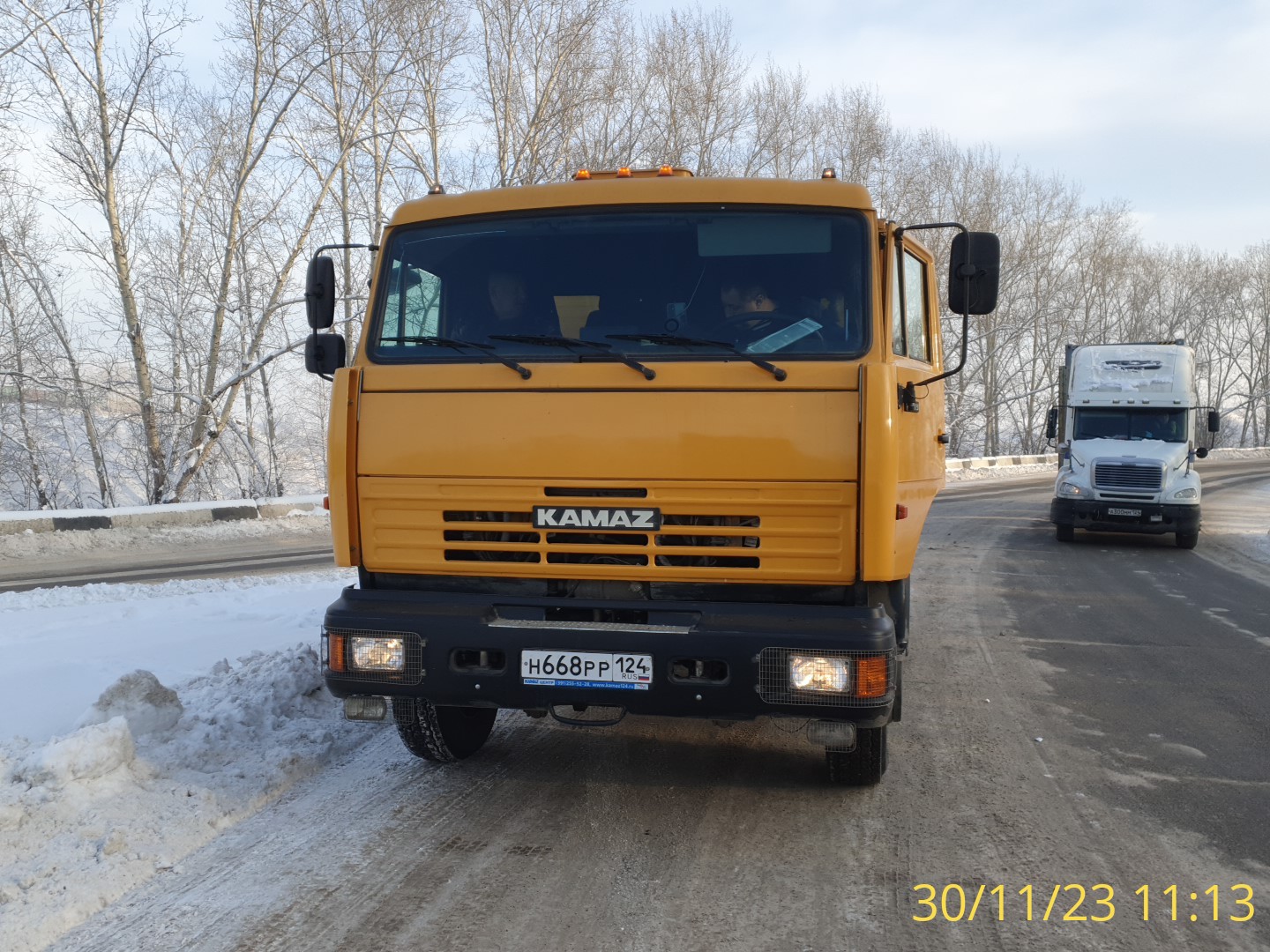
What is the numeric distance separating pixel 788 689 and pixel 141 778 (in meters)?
2.68

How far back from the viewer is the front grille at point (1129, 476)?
573 inches

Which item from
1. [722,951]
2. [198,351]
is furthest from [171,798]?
[198,351]

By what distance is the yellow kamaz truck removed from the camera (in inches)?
146

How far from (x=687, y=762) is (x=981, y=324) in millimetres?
39018

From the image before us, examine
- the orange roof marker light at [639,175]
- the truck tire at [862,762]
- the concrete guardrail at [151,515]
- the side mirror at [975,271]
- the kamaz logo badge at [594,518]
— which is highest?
the orange roof marker light at [639,175]

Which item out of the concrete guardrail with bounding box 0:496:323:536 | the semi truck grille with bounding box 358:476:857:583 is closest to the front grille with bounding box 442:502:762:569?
the semi truck grille with bounding box 358:476:857:583

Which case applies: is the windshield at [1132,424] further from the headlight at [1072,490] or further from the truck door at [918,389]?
the truck door at [918,389]

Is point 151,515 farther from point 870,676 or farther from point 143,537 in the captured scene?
point 870,676

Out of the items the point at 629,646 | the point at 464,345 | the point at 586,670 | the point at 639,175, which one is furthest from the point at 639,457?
the point at 639,175

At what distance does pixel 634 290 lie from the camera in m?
4.16

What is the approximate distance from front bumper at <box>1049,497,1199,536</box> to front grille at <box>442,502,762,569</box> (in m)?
12.7

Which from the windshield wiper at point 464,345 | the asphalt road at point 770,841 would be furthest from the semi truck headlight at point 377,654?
the windshield wiper at point 464,345

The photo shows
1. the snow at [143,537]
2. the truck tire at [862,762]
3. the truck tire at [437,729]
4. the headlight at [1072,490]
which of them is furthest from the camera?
the headlight at [1072,490]

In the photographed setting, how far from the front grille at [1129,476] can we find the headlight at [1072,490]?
0.18m
